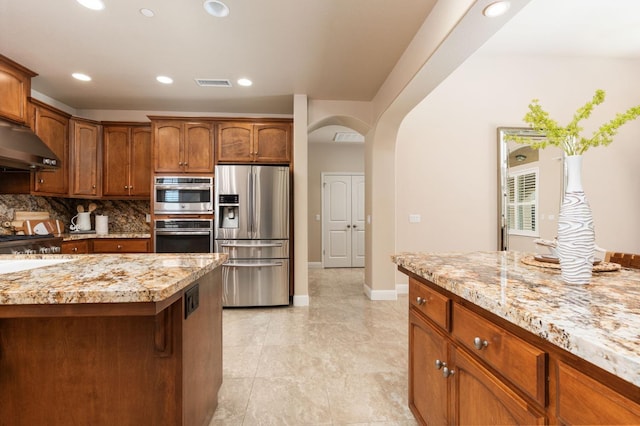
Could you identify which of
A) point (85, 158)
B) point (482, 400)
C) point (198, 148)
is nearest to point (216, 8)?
point (198, 148)

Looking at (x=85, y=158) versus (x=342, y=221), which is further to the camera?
(x=342, y=221)

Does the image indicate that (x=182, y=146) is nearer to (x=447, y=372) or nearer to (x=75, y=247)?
(x=75, y=247)

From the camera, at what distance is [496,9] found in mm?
1581

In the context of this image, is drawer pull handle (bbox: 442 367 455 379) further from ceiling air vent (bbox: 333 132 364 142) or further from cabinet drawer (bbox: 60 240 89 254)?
ceiling air vent (bbox: 333 132 364 142)

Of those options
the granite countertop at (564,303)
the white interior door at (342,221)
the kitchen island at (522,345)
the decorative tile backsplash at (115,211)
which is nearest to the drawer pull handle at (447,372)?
the kitchen island at (522,345)

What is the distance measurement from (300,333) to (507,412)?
216 cm

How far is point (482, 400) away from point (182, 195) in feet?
11.6

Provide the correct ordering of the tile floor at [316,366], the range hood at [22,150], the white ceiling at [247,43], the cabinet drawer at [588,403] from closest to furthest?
1. the cabinet drawer at [588,403]
2. the tile floor at [316,366]
3. the white ceiling at [247,43]
4. the range hood at [22,150]

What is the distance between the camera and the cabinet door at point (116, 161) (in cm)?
386

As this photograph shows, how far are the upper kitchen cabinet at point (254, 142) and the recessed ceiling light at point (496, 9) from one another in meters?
2.51

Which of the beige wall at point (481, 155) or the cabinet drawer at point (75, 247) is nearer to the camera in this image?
the cabinet drawer at point (75, 247)

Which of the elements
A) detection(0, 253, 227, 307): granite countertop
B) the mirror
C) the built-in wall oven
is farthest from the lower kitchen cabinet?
the mirror

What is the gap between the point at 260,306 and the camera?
11.6ft

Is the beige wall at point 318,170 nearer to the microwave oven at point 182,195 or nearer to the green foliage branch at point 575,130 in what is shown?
the microwave oven at point 182,195
